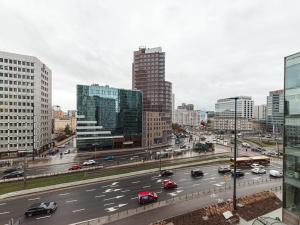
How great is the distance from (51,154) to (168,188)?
52.8 metres

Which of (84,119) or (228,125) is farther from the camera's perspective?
(228,125)

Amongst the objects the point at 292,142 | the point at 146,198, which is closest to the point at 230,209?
the point at 146,198

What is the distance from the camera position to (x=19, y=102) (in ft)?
233

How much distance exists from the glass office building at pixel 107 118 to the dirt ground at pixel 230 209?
5742 cm

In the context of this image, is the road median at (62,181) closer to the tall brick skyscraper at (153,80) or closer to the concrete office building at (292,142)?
the concrete office building at (292,142)

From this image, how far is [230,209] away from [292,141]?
36.3ft

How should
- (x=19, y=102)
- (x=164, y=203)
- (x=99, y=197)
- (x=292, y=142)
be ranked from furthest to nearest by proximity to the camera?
(x=19, y=102) < (x=99, y=197) < (x=164, y=203) < (x=292, y=142)

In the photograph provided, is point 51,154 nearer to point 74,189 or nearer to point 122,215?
point 74,189

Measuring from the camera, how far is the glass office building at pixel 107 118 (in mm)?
74375

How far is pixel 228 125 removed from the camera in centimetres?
19200

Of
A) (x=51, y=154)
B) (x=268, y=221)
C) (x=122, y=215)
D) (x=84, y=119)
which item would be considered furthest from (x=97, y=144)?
(x=268, y=221)

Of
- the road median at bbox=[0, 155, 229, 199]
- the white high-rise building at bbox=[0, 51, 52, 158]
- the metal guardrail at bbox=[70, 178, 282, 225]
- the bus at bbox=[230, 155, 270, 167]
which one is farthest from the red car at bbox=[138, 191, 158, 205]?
the white high-rise building at bbox=[0, 51, 52, 158]

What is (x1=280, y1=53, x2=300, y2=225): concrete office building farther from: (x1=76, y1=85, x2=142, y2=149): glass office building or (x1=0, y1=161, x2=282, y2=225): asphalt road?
(x1=76, y1=85, x2=142, y2=149): glass office building

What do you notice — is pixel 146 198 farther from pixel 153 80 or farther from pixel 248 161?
pixel 153 80
